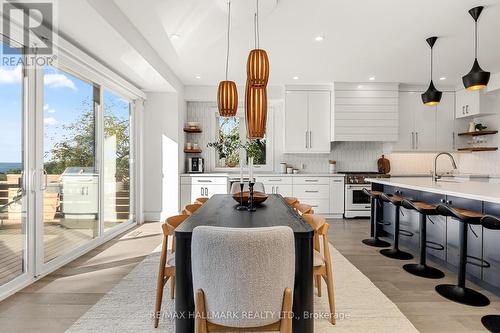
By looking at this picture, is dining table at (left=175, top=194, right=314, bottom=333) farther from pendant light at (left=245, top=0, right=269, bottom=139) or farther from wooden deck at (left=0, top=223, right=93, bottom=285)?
wooden deck at (left=0, top=223, right=93, bottom=285)

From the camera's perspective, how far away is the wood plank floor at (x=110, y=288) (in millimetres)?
2057

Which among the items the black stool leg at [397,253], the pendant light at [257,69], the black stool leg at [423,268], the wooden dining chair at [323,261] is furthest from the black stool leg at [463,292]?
the pendant light at [257,69]

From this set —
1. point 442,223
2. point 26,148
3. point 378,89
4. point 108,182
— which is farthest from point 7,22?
point 378,89

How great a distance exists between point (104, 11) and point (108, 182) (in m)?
2.54

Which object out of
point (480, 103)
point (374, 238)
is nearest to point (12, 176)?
point (374, 238)

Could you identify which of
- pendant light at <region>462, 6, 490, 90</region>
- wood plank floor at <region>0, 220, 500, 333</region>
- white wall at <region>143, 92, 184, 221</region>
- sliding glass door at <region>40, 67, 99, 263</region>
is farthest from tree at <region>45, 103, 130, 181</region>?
pendant light at <region>462, 6, 490, 90</region>

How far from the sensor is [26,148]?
2.65 m

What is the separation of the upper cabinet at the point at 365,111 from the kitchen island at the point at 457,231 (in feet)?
6.31

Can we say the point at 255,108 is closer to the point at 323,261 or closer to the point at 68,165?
the point at 323,261

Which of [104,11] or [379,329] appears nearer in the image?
[379,329]

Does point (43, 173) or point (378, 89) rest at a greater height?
point (378, 89)

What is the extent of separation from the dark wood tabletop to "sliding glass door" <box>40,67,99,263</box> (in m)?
1.83

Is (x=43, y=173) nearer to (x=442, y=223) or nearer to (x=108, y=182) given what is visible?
(x=108, y=182)

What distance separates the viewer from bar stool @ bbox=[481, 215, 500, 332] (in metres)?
1.99
